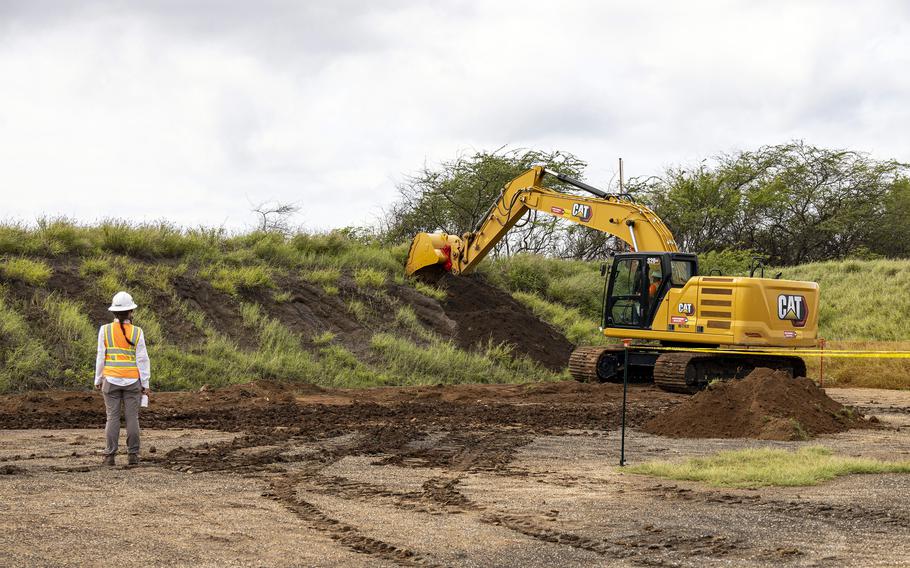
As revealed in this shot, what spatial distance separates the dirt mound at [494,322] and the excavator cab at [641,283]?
4.74 m

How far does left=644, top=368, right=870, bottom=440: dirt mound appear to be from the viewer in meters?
14.1

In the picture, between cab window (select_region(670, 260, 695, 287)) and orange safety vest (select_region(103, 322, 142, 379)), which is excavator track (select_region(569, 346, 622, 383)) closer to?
cab window (select_region(670, 260, 695, 287))

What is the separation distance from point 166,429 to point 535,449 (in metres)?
5.39

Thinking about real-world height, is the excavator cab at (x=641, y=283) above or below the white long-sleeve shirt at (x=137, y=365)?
above

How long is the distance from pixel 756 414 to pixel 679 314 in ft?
18.9

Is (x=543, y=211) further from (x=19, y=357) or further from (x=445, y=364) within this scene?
(x=19, y=357)

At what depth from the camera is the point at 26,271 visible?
2083 centimetres

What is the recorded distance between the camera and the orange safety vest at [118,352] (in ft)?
36.3

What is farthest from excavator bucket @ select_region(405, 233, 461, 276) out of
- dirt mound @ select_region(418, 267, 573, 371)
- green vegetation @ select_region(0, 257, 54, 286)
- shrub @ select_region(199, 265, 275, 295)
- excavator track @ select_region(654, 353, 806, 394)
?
green vegetation @ select_region(0, 257, 54, 286)

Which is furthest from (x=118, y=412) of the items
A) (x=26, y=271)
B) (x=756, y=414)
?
(x=26, y=271)

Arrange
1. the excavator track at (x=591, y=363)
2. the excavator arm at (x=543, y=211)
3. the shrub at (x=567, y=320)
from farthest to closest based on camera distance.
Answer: the shrub at (x=567, y=320)
the excavator track at (x=591, y=363)
the excavator arm at (x=543, y=211)

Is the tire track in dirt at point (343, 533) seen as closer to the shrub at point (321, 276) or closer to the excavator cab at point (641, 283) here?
the excavator cab at point (641, 283)

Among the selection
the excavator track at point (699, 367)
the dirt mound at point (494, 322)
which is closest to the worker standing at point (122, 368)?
the excavator track at point (699, 367)

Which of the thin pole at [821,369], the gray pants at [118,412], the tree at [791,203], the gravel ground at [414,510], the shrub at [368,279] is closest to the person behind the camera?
the gravel ground at [414,510]
